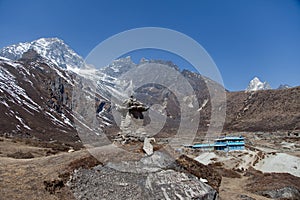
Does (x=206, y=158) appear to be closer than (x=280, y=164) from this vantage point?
No

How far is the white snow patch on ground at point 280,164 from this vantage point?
142ft

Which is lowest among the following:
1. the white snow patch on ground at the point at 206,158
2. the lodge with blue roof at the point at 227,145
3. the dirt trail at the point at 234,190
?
the dirt trail at the point at 234,190

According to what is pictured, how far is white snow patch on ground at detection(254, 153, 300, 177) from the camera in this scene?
43.4m

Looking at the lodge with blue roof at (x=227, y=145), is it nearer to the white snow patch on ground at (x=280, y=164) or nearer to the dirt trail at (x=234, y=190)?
the white snow patch on ground at (x=280, y=164)

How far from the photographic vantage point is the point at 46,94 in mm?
158125

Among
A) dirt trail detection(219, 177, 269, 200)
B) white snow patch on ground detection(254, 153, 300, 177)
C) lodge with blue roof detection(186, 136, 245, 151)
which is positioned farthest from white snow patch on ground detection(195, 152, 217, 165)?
dirt trail detection(219, 177, 269, 200)

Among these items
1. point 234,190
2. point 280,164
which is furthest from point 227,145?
point 234,190

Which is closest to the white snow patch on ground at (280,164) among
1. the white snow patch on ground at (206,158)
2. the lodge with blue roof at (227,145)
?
the white snow patch on ground at (206,158)

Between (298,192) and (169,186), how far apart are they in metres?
18.2

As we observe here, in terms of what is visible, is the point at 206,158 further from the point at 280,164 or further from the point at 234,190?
the point at 234,190

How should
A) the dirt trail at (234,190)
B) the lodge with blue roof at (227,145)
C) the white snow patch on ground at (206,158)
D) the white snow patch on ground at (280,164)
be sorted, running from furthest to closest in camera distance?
the lodge with blue roof at (227,145)
the white snow patch on ground at (206,158)
the white snow patch on ground at (280,164)
the dirt trail at (234,190)

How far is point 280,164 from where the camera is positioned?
149 feet

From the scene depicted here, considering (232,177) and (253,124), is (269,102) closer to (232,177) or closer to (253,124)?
(253,124)

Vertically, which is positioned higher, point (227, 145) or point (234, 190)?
point (227, 145)
